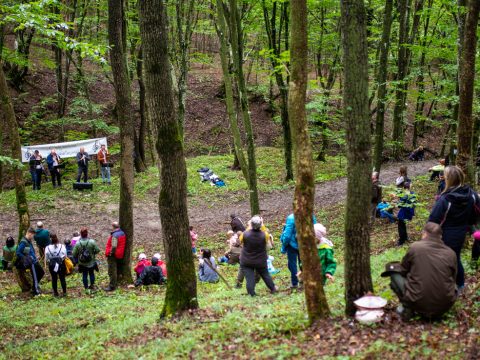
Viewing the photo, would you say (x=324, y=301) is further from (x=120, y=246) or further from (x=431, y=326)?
(x=120, y=246)

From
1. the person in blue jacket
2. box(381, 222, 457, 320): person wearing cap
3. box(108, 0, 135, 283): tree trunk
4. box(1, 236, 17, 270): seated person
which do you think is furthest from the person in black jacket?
box(1, 236, 17, 270): seated person

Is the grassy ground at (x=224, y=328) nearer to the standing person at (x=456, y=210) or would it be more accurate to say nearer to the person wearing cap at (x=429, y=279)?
the person wearing cap at (x=429, y=279)

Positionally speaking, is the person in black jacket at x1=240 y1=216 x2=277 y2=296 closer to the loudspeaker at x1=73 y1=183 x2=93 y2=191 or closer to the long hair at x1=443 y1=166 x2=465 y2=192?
the long hair at x1=443 y1=166 x2=465 y2=192

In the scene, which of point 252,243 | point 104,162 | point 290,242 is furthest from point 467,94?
point 104,162

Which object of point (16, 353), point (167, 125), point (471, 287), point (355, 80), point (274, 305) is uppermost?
point (355, 80)

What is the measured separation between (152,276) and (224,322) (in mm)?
6073

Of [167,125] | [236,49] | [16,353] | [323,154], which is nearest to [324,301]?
[167,125]

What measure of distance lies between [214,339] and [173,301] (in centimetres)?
158

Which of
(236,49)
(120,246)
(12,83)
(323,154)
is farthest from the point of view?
(12,83)

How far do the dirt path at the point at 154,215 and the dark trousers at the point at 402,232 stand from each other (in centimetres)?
629

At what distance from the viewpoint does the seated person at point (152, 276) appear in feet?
41.6

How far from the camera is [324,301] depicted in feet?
20.1

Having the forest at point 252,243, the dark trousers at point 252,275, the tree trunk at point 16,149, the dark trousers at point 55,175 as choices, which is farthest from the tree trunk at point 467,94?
the dark trousers at point 55,175

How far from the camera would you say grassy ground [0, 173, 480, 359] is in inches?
213
